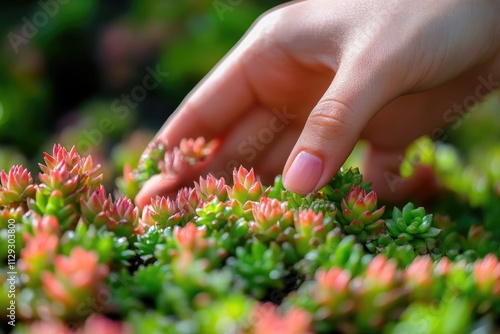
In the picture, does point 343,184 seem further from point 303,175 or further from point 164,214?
point 164,214

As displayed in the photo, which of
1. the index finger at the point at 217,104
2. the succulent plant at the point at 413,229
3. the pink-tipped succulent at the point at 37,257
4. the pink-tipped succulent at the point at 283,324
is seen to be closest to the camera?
the pink-tipped succulent at the point at 283,324

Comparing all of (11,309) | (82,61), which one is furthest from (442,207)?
(82,61)

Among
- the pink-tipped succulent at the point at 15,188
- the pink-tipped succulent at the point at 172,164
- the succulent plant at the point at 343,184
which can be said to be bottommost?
the succulent plant at the point at 343,184

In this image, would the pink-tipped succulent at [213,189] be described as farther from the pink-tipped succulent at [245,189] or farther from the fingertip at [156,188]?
the fingertip at [156,188]

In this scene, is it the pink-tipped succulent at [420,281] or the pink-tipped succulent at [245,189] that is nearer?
the pink-tipped succulent at [420,281]

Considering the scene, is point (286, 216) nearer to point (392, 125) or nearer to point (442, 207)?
point (442, 207)

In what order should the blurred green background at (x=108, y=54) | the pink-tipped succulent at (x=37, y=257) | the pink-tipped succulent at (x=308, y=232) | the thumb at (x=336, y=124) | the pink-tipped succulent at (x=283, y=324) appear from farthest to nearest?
the blurred green background at (x=108, y=54) < the thumb at (x=336, y=124) < the pink-tipped succulent at (x=308, y=232) < the pink-tipped succulent at (x=37, y=257) < the pink-tipped succulent at (x=283, y=324)

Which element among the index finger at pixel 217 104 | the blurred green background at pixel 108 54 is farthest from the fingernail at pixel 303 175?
the blurred green background at pixel 108 54
